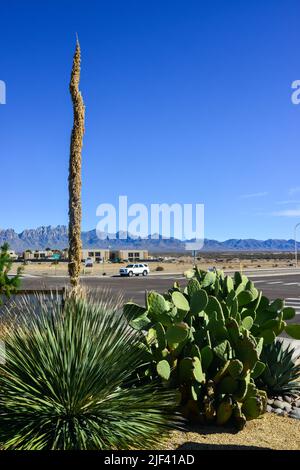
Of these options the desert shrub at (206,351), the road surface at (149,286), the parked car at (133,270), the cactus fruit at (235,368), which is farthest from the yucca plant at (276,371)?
the parked car at (133,270)

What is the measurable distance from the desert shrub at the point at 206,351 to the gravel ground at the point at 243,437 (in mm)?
138

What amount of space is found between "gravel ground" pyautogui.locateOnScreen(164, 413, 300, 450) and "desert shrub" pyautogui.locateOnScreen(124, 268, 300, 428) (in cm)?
14

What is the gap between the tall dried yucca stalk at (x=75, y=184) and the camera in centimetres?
709

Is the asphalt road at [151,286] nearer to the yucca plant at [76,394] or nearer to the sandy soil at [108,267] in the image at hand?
the sandy soil at [108,267]

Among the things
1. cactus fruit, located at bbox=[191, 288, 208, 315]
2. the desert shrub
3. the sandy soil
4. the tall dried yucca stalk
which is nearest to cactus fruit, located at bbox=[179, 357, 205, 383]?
the desert shrub

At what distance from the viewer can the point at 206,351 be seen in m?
5.71

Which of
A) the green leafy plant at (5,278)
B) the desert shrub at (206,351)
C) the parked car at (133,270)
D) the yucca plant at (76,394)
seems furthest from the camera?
the parked car at (133,270)

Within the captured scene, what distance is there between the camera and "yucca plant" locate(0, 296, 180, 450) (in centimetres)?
497

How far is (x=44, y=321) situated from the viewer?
565 cm

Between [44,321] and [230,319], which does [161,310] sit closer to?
[230,319]

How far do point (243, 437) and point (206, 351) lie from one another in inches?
35.8

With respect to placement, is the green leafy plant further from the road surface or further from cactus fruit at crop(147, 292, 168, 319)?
cactus fruit at crop(147, 292, 168, 319)

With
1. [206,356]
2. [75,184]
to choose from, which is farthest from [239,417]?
[75,184]
